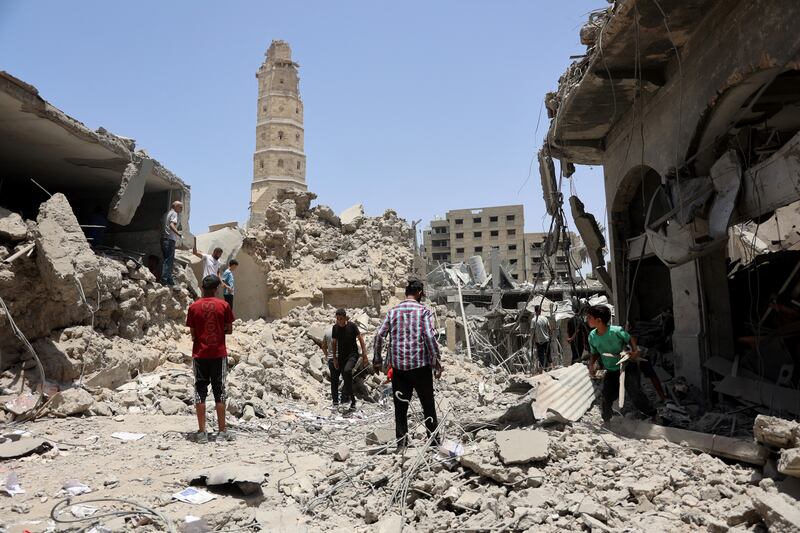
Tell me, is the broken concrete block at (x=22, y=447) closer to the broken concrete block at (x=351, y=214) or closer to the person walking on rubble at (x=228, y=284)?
the person walking on rubble at (x=228, y=284)

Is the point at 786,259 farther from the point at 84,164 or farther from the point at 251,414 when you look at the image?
the point at 84,164

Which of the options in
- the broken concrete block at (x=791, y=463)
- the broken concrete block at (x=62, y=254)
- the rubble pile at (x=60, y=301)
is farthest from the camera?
the broken concrete block at (x=62, y=254)

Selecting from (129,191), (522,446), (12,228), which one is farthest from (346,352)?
(522,446)

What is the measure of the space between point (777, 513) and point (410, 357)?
8.73ft

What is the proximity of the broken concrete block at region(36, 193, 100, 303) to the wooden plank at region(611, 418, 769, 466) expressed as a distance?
20.1 feet

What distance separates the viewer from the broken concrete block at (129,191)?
8.45 m

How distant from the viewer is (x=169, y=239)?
8992 mm

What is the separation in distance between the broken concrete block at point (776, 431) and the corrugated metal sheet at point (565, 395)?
5.21 ft

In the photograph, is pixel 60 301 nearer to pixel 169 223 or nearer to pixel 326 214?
pixel 169 223

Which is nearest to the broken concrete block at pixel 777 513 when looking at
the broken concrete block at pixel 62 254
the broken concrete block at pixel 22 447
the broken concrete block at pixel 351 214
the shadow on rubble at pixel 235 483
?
the shadow on rubble at pixel 235 483

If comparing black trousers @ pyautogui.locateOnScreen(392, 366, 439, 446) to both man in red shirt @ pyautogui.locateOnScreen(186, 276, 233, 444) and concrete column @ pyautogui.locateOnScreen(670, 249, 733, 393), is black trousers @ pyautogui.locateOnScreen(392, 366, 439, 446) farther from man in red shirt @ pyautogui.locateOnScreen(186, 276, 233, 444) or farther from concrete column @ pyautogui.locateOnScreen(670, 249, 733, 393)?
concrete column @ pyautogui.locateOnScreen(670, 249, 733, 393)

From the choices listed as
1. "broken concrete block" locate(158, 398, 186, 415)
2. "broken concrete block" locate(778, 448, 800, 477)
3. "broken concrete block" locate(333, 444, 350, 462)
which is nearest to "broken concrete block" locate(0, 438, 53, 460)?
"broken concrete block" locate(158, 398, 186, 415)

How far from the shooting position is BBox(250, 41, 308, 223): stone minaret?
36.4 meters

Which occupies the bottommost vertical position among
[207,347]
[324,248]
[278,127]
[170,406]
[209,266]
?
[170,406]
